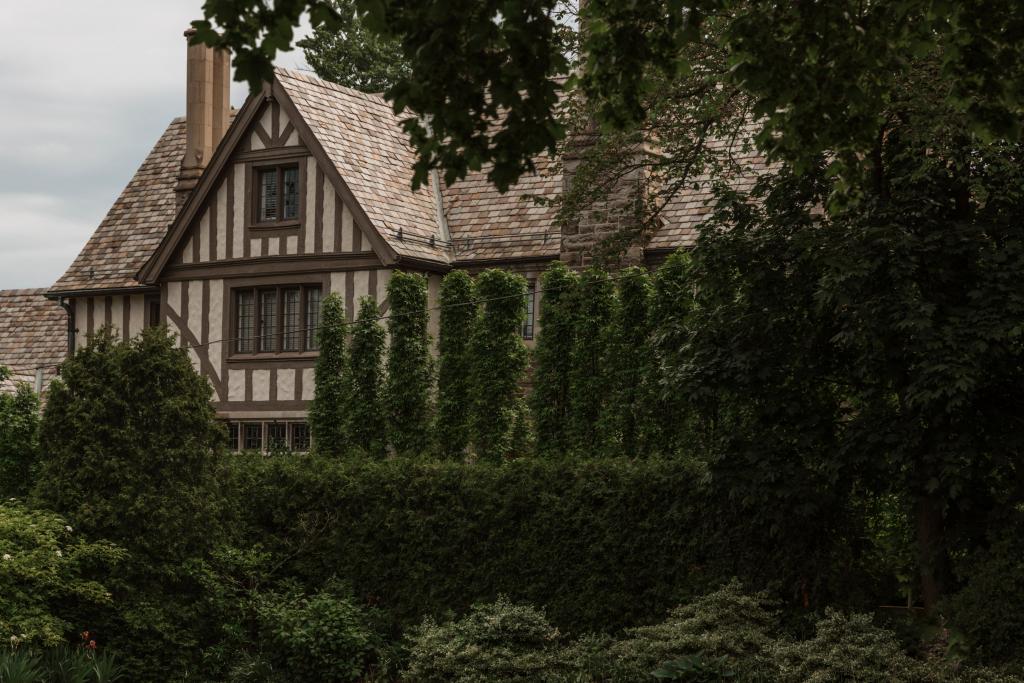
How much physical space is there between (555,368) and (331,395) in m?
3.75

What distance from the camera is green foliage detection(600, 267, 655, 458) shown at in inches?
639

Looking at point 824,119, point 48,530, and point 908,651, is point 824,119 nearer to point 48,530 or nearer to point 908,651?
point 908,651

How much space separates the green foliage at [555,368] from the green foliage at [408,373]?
1827 millimetres

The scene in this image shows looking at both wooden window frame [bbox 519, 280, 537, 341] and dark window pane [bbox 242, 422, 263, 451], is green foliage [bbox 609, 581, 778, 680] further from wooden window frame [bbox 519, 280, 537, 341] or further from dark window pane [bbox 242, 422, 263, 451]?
dark window pane [bbox 242, 422, 263, 451]

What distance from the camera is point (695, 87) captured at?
1480cm

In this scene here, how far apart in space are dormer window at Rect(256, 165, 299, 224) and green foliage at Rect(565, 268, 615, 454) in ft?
28.3

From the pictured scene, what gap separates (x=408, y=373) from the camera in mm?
18906

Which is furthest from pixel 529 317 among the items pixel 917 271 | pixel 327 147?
pixel 917 271

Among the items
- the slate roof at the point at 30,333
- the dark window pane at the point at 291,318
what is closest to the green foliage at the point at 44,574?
the dark window pane at the point at 291,318

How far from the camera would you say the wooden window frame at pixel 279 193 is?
24250mm

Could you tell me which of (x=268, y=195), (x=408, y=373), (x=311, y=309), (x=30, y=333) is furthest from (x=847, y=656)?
(x=30, y=333)

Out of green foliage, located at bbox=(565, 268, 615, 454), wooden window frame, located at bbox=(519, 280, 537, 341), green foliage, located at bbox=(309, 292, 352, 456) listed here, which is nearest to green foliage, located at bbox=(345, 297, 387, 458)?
green foliage, located at bbox=(309, 292, 352, 456)

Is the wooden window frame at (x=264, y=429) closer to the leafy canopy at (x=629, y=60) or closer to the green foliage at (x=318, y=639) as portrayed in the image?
the green foliage at (x=318, y=639)

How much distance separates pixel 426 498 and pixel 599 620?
2.50m
